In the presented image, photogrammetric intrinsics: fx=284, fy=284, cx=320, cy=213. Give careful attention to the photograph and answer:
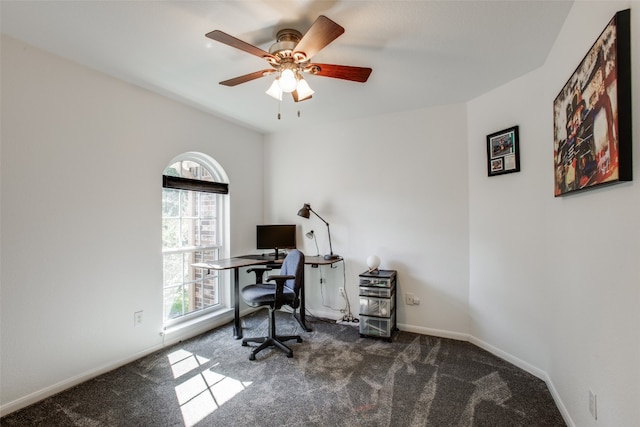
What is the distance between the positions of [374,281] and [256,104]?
2327 mm

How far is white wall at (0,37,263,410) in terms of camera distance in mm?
1971

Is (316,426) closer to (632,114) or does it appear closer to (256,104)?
(632,114)

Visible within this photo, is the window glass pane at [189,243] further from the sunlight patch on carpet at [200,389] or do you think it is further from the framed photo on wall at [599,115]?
the framed photo on wall at [599,115]

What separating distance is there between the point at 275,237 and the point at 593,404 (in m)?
3.21

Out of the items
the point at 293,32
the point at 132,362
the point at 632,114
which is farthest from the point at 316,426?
the point at 293,32

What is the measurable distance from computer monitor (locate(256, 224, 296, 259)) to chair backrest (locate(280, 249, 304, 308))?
86 centimetres

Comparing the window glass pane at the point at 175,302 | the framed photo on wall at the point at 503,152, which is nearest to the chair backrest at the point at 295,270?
the window glass pane at the point at 175,302

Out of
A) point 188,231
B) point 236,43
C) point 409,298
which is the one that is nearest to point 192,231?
→ point 188,231

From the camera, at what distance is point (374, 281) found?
3.07 metres

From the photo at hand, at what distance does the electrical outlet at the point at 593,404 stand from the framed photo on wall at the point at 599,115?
3.49ft

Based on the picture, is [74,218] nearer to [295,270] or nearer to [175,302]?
[175,302]

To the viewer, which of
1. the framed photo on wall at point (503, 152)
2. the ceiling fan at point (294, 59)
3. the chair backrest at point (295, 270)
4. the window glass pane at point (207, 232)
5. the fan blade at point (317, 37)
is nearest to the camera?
the fan blade at point (317, 37)

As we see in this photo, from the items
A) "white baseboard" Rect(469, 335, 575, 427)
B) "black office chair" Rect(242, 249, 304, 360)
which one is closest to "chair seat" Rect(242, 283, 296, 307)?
"black office chair" Rect(242, 249, 304, 360)

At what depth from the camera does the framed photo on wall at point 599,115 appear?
3.71 feet
